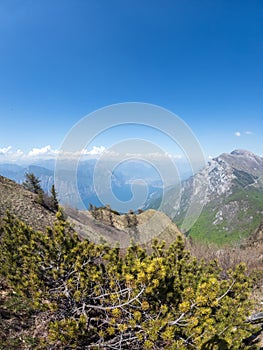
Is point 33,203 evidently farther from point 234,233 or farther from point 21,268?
point 234,233

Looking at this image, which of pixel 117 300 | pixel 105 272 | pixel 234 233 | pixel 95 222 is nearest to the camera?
pixel 117 300

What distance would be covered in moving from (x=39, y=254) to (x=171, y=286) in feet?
12.7

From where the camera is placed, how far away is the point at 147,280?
494cm

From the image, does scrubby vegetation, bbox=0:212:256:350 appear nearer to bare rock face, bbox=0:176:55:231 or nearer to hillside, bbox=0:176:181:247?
hillside, bbox=0:176:181:247

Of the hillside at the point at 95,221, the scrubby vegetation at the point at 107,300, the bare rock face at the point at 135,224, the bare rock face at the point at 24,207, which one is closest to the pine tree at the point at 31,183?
the hillside at the point at 95,221

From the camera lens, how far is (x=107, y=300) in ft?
18.0

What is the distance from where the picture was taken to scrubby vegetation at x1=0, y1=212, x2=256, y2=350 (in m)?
4.88

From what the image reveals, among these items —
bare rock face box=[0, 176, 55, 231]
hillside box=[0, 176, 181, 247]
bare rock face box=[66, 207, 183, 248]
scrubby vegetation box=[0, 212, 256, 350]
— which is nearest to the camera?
scrubby vegetation box=[0, 212, 256, 350]

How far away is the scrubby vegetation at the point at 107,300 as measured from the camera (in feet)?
16.0

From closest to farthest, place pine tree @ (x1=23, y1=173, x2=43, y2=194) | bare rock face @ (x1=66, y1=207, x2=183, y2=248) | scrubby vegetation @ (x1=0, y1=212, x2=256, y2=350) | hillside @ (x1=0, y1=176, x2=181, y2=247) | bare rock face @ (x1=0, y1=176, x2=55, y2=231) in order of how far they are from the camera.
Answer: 1. scrubby vegetation @ (x1=0, y1=212, x2=256, y2=350)
2. bare rock face @ (x1=0, y1=176, x2=55, y2=231)
3. hillside @ (x1=0, y1=176, x2=181, y2=247)
4. pine tree @ (x1=23, y1=173, x2=43, y2=194)
5. bare rock face @ (x1=66, y1=207, x2=183, y2=248)

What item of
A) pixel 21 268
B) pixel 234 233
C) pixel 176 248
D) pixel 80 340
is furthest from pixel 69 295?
pixel 234 233

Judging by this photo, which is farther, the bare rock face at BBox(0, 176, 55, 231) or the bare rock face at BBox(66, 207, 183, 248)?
the bare rock face at BBox(66, 207, 183, 248)

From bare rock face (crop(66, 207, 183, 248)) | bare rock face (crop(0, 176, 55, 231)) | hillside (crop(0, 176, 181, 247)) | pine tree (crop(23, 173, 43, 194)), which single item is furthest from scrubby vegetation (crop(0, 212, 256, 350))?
bare rock face (crop(66, 207, 183, 248))

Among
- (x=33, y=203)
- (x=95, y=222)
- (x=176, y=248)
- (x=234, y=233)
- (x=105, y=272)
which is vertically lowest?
(x=234, y=233)
